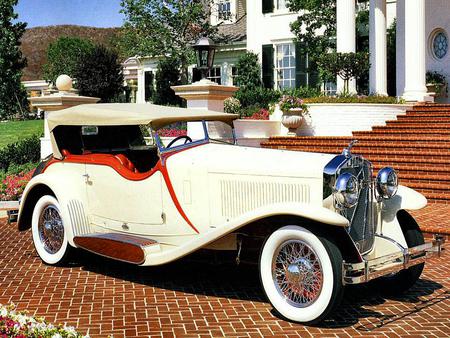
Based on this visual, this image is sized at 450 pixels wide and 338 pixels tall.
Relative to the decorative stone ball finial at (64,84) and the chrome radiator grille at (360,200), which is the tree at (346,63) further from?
the chrome radiator grille at (360,200)

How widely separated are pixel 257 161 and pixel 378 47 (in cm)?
1429

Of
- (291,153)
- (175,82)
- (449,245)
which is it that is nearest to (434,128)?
(449,245)

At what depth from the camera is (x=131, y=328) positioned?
201 inches

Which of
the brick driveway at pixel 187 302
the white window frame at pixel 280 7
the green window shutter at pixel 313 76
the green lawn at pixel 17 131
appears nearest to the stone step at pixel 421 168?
the brick driveway at pixel 187 302

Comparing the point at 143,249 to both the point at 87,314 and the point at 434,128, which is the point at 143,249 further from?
the point at 434,128

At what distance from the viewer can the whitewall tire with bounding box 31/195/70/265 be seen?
731 centimetres

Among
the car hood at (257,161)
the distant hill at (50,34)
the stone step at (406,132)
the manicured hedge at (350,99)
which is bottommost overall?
the stone step at (406,132)

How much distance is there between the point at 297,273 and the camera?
17.2 ft

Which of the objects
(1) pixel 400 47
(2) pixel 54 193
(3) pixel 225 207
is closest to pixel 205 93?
(2) pixel 54 193

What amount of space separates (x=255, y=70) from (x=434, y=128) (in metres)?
10.5

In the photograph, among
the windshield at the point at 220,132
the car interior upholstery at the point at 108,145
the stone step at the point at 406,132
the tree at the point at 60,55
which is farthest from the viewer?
the tree at the point at 60,55

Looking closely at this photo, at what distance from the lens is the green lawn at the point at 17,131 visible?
2435 centimetres

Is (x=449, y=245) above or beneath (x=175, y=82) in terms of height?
beneath

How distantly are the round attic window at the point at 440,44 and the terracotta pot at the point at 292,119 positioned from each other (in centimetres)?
643
